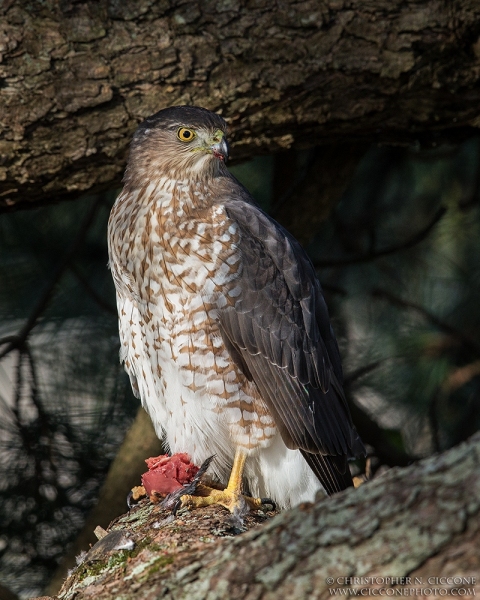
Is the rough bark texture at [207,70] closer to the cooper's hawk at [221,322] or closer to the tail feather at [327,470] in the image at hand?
the cooper's hawk at [221,322]

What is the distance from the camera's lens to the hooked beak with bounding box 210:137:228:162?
3508mm

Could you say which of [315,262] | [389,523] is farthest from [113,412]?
[389,523]

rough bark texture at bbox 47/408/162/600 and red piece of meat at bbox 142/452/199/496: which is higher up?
red piece of meat at bbox 142/452/199/496

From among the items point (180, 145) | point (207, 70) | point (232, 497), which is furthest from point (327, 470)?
point (207, 70)

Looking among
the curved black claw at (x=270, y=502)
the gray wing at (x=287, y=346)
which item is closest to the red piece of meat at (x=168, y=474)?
the curved black claw at (x=270, y=502)

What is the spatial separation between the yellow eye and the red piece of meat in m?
1.40

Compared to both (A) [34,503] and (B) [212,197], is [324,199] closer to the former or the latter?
(B) [212,197]

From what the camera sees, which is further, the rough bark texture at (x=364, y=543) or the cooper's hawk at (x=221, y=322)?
the cooper's hawk at (x=221, y=322)

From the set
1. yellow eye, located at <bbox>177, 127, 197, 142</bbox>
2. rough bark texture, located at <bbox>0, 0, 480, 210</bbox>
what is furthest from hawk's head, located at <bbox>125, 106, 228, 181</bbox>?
rough bark texture, located at <bbox>0, 0, 480, 210</bbox>

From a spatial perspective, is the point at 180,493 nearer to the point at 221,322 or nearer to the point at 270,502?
the point at 270,502

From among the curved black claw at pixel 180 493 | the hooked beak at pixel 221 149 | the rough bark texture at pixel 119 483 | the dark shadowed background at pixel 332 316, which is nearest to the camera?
the curved black claw at pixel 180 493

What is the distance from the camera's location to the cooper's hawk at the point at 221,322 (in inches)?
132

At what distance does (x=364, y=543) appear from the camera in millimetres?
1818

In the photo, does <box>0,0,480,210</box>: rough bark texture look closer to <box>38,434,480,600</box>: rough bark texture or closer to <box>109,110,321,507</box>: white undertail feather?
<box>109,110,321,507</box>: white undertail feather
